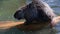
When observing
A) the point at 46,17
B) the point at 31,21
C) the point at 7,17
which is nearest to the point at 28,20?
the point at 31,21

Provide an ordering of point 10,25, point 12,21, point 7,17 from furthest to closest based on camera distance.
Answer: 1. point 7,17
2. point 12,21
3. point 10,25

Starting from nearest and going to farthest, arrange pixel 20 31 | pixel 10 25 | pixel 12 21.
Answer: pixel 20 31 < pixel 10 25 < pixel 12 21

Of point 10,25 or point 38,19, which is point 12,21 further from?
Result: point 38,19

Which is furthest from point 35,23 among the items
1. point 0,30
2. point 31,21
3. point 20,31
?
point 0,30

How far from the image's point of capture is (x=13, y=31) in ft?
6.63

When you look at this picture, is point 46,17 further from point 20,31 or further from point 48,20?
point 20,31

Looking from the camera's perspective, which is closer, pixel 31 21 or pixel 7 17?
pixel 31 21

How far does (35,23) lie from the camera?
6.98 ft

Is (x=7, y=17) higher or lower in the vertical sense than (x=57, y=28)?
higher

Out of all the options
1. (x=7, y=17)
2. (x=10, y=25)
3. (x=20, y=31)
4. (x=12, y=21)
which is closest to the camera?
(x=20, y=31)

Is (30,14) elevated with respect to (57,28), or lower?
elevated

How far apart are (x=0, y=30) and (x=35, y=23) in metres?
0.32

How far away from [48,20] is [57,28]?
0.11 metres

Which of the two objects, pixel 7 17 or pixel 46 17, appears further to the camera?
pixel 7 17
